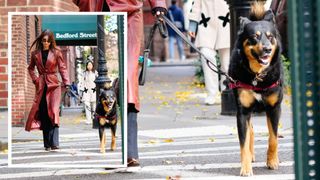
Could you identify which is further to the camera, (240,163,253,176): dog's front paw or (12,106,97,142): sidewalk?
(12,106,97,142): sidewalk

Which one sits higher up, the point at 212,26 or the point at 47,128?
the point at 212,26

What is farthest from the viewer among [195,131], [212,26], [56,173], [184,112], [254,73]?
[212,26]

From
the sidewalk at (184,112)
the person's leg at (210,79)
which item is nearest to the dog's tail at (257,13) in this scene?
the sidewalk at (184,112)

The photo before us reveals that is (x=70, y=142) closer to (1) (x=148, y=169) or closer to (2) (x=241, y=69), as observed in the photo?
(1) (x=148, y=169)

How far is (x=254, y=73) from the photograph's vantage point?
4.99 meters

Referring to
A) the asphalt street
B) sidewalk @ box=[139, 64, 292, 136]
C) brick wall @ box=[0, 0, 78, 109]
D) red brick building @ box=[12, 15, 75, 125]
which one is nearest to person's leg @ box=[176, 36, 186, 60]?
sidewalk @ box=[139, 64, 292, 136]

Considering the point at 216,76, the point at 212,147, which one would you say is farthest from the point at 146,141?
the point at 216,76

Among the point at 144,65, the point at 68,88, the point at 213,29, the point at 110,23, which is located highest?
the point at 213,29

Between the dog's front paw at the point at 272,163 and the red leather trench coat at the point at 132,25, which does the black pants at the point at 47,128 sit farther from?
the dog's front paw at the point at 272,163

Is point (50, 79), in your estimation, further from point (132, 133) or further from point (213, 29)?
point (213, 29)

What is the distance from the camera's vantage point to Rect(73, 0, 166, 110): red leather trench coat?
5.33 m

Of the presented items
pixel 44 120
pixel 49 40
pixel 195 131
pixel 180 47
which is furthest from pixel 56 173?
pixel 180 47

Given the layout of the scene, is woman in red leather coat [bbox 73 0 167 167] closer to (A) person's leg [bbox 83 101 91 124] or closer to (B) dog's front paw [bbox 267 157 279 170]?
(A) person's leg [bbox 83 101 91 124]

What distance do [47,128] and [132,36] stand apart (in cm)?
95
